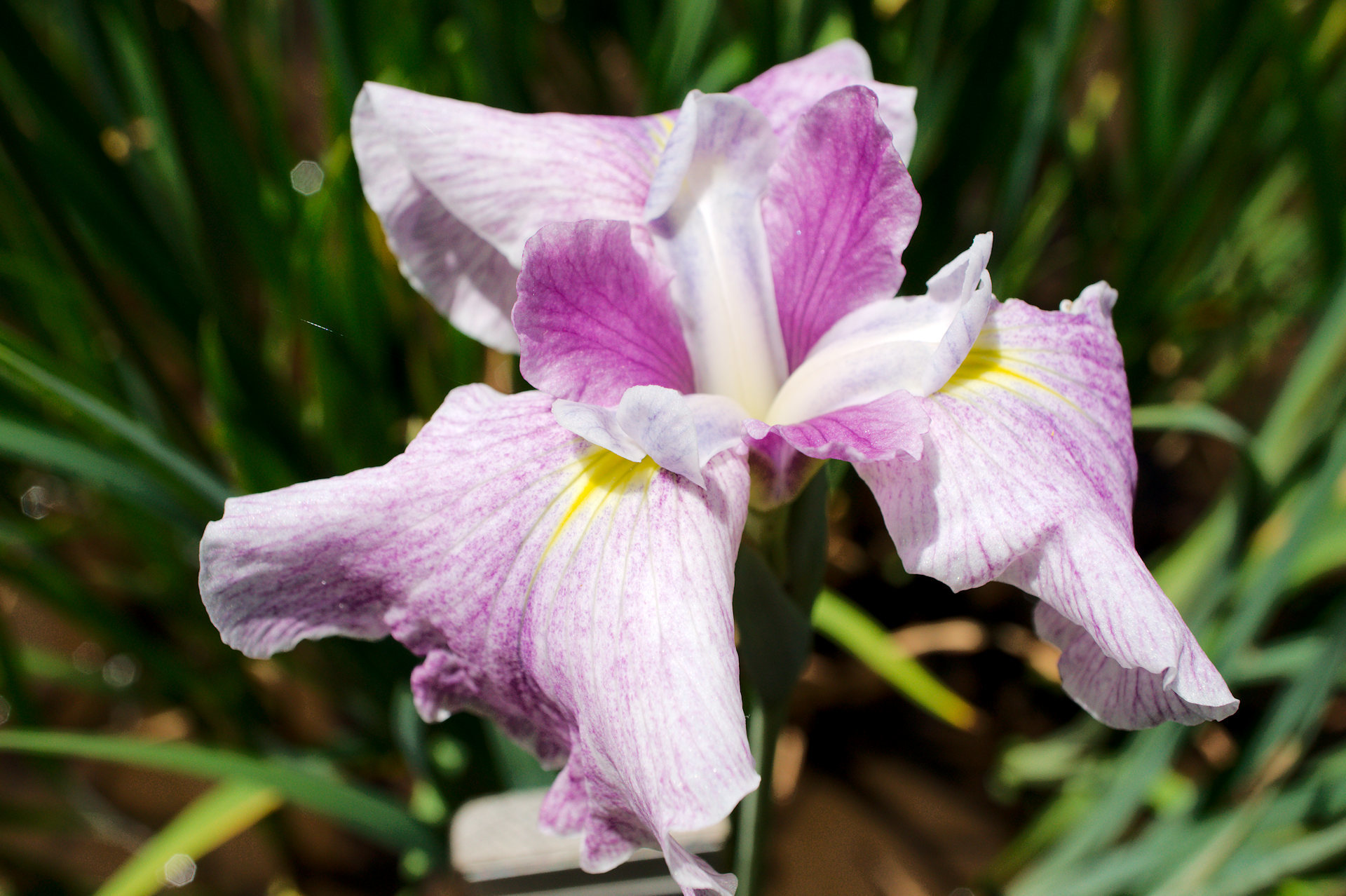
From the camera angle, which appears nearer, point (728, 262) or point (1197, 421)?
point (728, 262)

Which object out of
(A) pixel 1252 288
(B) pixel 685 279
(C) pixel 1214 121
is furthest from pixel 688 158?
(A) pixel 1252 288

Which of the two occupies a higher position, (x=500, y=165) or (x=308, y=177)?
(x=500, y=165)

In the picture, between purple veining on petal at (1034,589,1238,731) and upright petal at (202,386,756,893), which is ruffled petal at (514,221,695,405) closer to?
upright petal at (202,386,756,893)

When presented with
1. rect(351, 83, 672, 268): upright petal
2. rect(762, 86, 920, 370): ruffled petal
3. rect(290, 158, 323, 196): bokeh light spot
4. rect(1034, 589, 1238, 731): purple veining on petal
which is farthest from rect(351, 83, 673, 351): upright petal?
rect(290, 158, 323, 196): bokeh light spot

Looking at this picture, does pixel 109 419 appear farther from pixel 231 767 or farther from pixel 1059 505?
pixel 1059 505

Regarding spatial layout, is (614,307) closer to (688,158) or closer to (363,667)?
(688,158)

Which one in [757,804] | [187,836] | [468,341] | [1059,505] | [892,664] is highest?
[1059,505]

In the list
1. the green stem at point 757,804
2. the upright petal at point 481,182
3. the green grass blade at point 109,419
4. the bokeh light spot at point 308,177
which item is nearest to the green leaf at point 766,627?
the green stem at point 757,804

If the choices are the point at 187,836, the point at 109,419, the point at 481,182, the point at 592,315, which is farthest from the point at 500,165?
the point at 187,836
